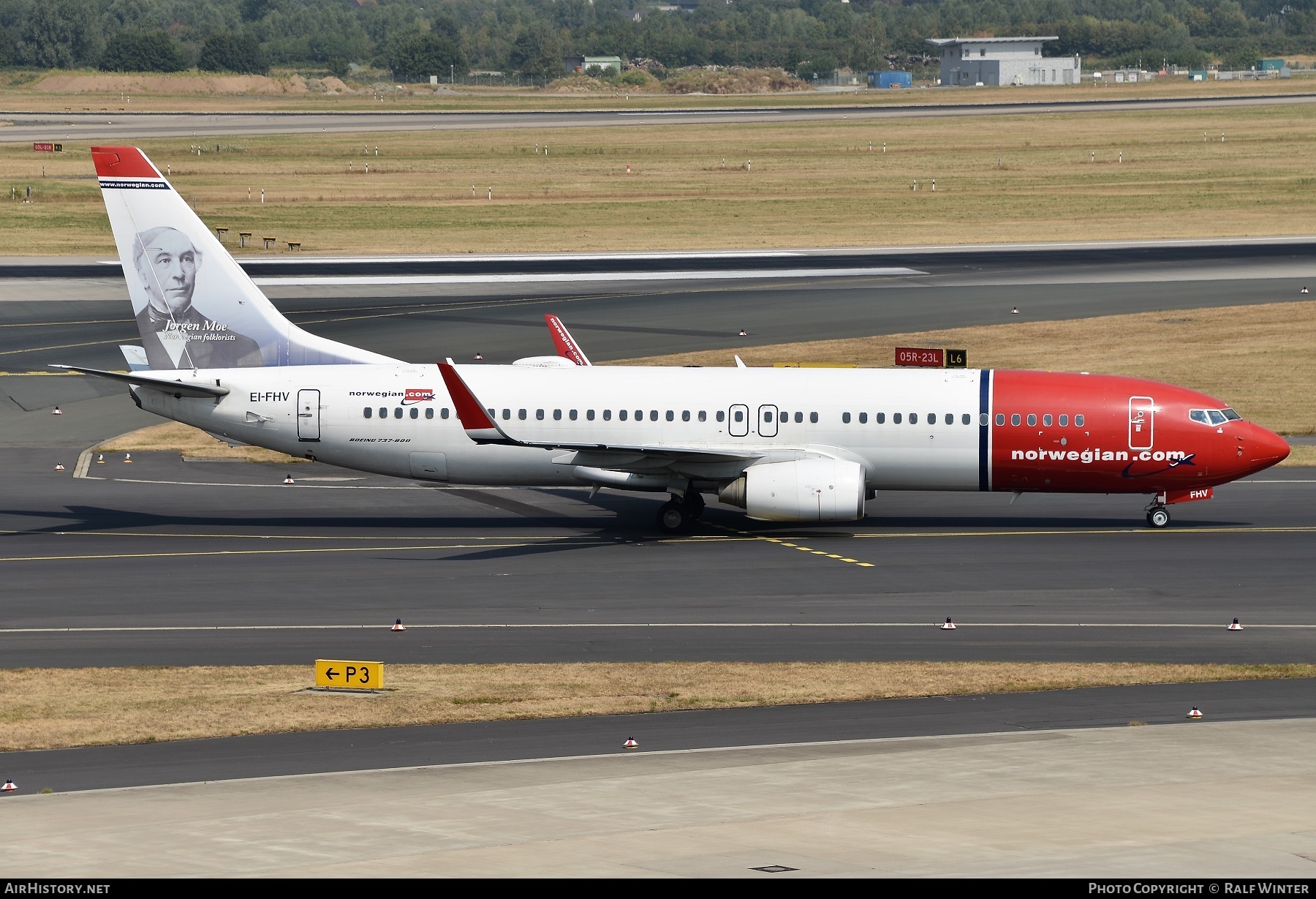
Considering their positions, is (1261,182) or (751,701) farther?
(1261,182)

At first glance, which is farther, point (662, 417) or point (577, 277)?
point (577, 277)

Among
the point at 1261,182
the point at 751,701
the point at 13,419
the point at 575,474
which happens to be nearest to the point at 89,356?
the point at 13,419

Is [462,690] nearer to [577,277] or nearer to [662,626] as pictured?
[662,626]

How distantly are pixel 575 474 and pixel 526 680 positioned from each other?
14188 millimetres

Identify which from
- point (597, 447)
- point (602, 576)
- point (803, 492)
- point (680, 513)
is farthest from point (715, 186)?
point (602, 576)

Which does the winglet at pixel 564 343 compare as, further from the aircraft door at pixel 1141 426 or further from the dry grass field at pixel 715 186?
the dry grass field at pixel 715 186

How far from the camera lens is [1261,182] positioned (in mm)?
128500

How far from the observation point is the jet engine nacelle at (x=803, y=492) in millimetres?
43062

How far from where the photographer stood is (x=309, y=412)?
4516 centimetres

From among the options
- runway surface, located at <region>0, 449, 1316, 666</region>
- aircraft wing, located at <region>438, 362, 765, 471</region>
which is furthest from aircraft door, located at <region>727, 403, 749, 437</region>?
runway surface, located at <region>0, 449, 1316, 666</region>

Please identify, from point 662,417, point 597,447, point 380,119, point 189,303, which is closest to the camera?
point 597,447

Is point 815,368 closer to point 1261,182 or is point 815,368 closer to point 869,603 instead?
point 869,603

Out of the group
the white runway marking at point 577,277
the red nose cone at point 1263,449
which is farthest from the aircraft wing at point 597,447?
the white runway marking at point 577,277

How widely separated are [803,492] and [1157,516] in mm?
10243
